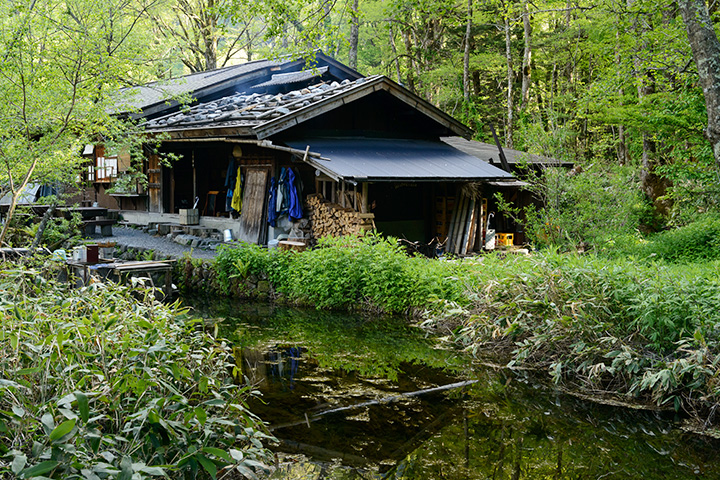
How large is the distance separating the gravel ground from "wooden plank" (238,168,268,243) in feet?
3.12

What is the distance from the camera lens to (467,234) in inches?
587

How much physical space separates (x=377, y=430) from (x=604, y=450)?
6.75 feet

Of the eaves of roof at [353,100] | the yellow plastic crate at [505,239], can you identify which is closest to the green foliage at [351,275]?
the eaves of roof at [353,100]

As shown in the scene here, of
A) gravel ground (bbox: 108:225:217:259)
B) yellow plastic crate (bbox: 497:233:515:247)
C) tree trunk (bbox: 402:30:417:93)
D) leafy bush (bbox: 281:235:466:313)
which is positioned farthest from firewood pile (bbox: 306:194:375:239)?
tree trunk (bbox: 402:30:417:93)

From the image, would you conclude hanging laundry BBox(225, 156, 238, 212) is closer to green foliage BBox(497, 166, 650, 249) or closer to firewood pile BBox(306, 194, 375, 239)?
firewood pile BBox(306, 194, 375, 239)

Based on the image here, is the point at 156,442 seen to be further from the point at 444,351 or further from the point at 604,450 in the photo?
the point at 444,351

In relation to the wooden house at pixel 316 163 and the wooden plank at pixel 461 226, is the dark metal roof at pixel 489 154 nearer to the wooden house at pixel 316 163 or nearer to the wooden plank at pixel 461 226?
the wooden house at pixel 316 163

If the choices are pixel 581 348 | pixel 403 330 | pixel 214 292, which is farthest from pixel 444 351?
pixel 214 292

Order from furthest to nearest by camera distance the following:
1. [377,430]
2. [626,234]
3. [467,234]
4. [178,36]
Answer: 1. [178,36]
2. [467,234]
3. [626,234]
4. [377,430]

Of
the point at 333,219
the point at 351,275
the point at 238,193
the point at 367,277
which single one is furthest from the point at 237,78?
the point at 367,277

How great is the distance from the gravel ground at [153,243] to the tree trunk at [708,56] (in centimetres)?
1013

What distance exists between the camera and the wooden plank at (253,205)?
571 inches

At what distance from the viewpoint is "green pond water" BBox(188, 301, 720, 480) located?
5113mm

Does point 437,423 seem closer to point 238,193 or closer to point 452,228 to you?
point 452,228
